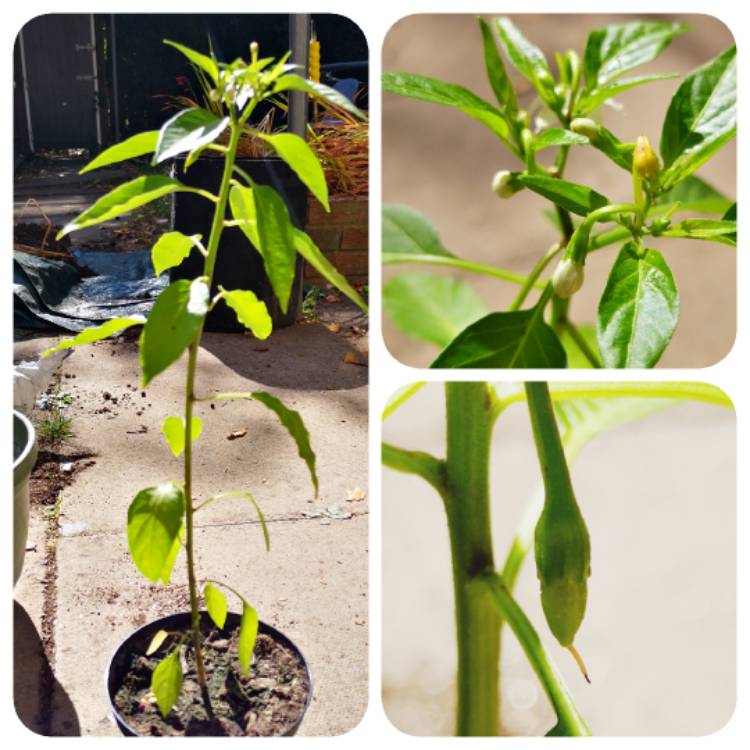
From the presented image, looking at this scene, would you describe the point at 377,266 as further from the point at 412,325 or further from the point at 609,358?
the point at 609,358

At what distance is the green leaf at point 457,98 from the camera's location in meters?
0.67

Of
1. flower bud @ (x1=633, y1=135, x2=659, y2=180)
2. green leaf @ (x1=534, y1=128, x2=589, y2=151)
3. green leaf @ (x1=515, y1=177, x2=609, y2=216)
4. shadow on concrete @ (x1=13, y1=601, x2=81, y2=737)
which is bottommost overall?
shadow on concrete @ (x1=13, y1=601, x2=81, y2=737)

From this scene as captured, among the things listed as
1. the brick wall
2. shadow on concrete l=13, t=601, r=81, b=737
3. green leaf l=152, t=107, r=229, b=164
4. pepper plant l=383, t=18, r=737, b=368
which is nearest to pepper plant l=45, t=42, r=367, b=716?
green leaf l=152, t=107, r=229, b=164

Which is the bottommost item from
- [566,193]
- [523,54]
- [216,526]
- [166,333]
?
[216,526]

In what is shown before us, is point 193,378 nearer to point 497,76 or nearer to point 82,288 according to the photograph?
point 497,76

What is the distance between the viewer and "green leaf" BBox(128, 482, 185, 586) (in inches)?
36.8

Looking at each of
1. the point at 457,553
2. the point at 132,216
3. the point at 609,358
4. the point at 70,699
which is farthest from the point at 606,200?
the point at 132,216

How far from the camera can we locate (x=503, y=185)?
668mm

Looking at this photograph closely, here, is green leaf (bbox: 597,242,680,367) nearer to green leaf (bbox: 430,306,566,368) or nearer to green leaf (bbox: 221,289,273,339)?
green leaf (bbox: 430,306,566,368)

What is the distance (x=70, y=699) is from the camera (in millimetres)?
1237

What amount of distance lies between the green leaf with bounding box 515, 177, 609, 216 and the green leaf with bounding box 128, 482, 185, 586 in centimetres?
49

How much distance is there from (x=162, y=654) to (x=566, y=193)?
0.85 m

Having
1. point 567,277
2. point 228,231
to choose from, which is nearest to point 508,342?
point 567,277

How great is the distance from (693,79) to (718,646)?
0.67 m
